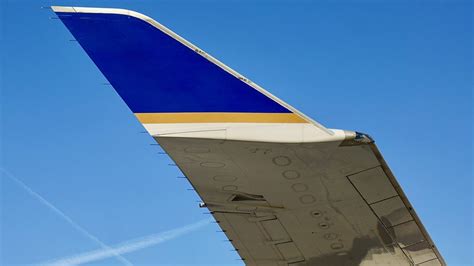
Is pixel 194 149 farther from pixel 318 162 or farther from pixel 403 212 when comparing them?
pixel 403 212

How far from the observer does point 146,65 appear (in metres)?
14.2

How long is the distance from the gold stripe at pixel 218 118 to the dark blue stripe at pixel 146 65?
0.11m

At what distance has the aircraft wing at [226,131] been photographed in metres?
13.5

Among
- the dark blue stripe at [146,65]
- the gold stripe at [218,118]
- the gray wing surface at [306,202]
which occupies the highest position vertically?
the dark blue stripe at [146,65]

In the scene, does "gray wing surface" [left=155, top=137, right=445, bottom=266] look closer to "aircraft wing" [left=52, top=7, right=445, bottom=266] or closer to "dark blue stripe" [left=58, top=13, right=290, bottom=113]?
"aircraft wing" [left=52, top=7, right=445, bottom=266]

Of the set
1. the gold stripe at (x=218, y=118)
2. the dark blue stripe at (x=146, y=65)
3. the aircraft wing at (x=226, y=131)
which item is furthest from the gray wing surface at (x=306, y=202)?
the dark blue stripe at (x=146, y=65)

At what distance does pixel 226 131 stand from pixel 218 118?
13.2 inches

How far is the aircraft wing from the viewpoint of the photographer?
1355 centimetres

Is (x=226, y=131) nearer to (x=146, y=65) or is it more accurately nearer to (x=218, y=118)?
(x=218, y=118)

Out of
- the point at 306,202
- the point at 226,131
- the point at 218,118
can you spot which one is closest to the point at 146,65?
the point at 218,118

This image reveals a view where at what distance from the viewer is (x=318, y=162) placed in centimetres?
1408

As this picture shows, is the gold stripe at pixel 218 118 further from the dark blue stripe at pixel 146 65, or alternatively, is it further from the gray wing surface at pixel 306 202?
the gray wing surface at pixel 306 202

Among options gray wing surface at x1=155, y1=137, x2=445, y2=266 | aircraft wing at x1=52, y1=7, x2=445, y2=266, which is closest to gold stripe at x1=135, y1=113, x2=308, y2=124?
aircraft wing at x1=52, y1=7, x2=445, y2=266

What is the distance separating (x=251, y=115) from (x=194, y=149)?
1.51 m
